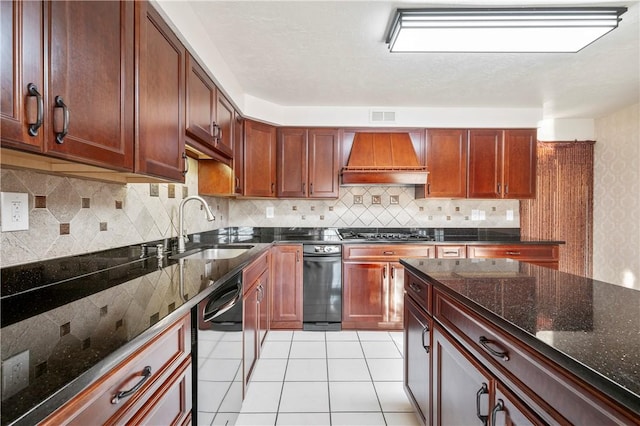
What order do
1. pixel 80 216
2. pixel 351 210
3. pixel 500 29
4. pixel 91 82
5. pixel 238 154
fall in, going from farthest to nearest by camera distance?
pixel 351 210 → pixel 238 154 → pixel 500 29 → pixel 80 216 → pixel 91 82

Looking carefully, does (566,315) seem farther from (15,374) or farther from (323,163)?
(323,163)

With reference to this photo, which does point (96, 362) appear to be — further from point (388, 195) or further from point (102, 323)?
point (388, 195)

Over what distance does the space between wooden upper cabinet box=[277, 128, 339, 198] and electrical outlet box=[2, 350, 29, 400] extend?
108 inches

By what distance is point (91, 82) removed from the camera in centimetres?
98

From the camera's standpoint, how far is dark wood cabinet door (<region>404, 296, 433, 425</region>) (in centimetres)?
148

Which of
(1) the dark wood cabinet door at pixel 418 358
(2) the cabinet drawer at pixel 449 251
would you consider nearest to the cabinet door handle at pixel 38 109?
(1) the dark wood cabinet door at pixel 418 358

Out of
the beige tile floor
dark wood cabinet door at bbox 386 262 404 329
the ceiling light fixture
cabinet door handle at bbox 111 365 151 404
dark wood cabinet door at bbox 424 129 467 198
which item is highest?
the ceiling light fixture

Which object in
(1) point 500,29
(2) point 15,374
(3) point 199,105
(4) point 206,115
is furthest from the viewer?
(4) point 206,115

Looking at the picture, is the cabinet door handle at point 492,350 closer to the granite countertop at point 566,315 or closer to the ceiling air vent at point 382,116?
the granite countertop at point 566,315

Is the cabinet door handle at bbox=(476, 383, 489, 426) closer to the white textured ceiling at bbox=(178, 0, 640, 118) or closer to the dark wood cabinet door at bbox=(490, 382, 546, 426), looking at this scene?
the dark wood cabinet door at bbox=(490, 382, 546, 426)

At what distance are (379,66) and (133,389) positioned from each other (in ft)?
8.15

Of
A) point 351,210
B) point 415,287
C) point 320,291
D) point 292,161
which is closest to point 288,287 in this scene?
point 320,291

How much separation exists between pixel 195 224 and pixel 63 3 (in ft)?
6.42

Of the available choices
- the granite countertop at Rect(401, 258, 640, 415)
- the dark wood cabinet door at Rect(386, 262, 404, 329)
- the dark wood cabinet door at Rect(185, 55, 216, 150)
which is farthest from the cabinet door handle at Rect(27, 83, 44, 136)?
the dark wood cabinet door at Rect(386, 262, 404, 329)
